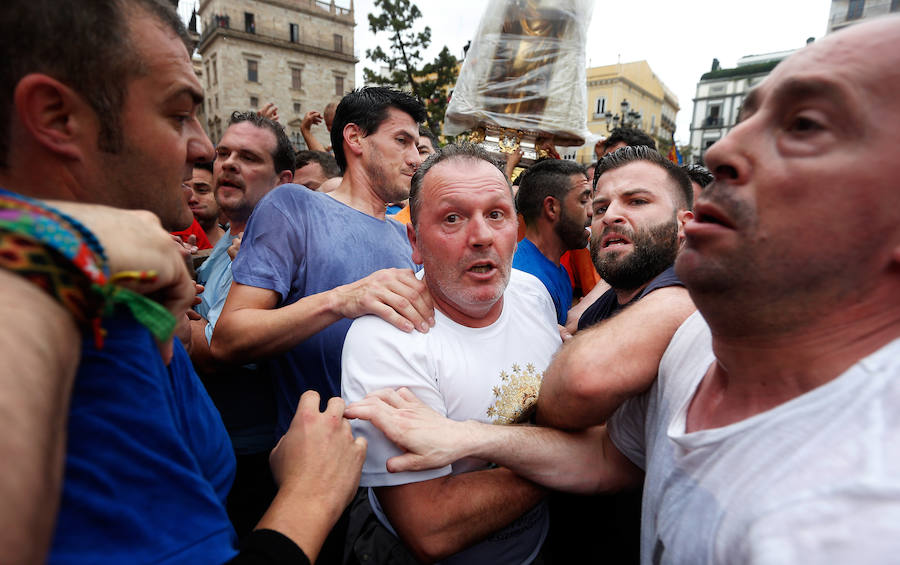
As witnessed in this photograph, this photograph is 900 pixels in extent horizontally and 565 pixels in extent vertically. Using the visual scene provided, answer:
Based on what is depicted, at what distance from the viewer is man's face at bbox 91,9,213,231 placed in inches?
42.3

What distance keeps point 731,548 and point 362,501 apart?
1564 mm

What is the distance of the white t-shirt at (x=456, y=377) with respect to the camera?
167 centimetres

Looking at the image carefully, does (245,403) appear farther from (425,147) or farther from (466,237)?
(425,147)

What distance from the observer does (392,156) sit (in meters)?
3.11

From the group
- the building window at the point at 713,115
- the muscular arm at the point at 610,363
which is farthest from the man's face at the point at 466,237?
the building window at the point at 713,115

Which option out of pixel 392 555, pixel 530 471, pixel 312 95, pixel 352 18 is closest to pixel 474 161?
pixel 530 471

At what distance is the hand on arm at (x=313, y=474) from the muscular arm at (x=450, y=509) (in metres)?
0.26

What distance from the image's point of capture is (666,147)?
3938cm

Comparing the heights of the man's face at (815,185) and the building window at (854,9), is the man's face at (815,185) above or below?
below

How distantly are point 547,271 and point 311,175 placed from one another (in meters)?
3.07

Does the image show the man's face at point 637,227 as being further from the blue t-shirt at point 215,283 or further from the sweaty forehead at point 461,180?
the blue t-shirt at point 215,283

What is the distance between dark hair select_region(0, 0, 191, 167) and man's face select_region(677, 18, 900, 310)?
140 cm

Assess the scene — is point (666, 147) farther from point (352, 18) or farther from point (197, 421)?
point (197, 421)

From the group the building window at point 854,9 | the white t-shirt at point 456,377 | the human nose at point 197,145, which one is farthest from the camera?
the building window at point 854,9
